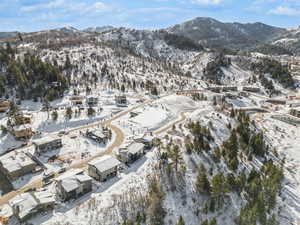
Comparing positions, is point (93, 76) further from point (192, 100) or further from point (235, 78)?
point (235, 78)

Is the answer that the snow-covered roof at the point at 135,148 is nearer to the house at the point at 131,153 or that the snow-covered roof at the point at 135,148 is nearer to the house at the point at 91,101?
the house at the point at 131,153

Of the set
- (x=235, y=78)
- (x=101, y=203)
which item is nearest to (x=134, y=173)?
(x=101, y=203)

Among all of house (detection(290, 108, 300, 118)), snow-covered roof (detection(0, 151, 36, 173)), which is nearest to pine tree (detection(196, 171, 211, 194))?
snow-covered roof (detection(0, 151, 36, 173))

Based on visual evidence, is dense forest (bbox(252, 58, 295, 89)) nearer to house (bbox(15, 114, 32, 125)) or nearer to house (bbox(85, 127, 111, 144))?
house (bbox(85, 127, 111, 144))

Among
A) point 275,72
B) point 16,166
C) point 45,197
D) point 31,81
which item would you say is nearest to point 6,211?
point 45,197

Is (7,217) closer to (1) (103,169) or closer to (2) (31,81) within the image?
(1) (103,169)

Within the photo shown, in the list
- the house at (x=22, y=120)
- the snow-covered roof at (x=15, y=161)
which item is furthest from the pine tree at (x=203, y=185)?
the house at (x=22, y=120)
